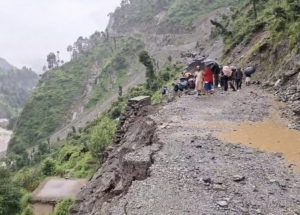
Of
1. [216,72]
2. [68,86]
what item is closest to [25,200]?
[216,72]

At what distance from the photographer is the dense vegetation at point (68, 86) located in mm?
109188

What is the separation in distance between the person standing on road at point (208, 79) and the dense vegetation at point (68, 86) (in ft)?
289

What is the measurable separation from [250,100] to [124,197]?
34.9ft

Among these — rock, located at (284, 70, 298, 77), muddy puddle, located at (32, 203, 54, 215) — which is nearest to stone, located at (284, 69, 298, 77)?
rock, located at (284, 70, 298, 77)

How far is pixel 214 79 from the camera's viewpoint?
21.5 metres

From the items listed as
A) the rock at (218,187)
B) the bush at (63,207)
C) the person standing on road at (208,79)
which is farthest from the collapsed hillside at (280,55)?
the bush at (63,207)

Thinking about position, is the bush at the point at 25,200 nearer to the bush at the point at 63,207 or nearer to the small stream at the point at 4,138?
the bush at the point at 63,207

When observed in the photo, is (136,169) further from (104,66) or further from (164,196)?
(104,66)

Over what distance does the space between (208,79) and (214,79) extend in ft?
6.84

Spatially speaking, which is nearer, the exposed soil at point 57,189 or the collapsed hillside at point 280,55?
the collapsed hillside at point 280,55

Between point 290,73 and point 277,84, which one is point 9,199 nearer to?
point 277,84

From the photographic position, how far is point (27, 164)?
235 ft

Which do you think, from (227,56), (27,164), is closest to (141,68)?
(27,164)

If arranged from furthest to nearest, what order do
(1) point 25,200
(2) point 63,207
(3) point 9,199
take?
(3) point 9,199 < (1) point 25,200 < (2) point 63,207
